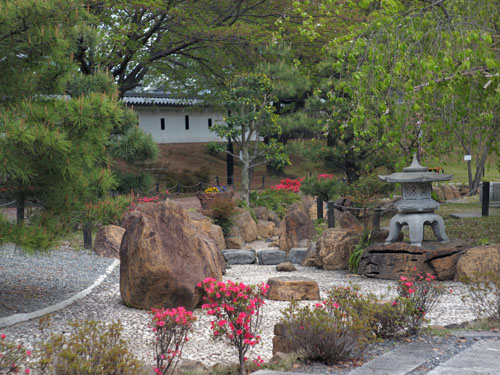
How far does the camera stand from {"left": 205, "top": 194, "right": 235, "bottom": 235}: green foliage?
642 inches

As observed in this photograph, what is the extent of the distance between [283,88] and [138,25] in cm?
553

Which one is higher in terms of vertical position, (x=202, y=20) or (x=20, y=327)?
(x=202, y=20)

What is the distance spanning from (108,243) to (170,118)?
23.2m

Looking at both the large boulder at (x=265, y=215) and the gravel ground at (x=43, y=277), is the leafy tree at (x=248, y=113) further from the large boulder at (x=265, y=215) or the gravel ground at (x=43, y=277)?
the gravel ground at (x=43, y=277)

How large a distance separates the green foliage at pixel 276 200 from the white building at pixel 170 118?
9.68m

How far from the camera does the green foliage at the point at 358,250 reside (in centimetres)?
1162

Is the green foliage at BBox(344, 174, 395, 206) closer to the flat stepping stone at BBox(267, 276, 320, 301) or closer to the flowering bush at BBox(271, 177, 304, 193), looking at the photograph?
the flowering bush at BBox(271, 177, 304, 193)

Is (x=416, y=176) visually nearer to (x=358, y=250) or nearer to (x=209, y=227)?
(x=358, y=250)

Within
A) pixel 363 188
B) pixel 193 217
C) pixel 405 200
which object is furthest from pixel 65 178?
pixel 363 188

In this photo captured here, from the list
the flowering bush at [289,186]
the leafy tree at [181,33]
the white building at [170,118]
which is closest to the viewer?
the leafy tree at [181,33]

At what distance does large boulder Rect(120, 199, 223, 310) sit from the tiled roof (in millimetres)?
24279

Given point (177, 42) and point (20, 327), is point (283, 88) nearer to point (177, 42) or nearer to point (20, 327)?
point (177, 42)

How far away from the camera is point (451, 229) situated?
44.4 ft

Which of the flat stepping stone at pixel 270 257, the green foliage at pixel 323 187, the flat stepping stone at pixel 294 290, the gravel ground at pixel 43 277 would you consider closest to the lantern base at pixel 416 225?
the flat stepping stone at pixel 294 290
